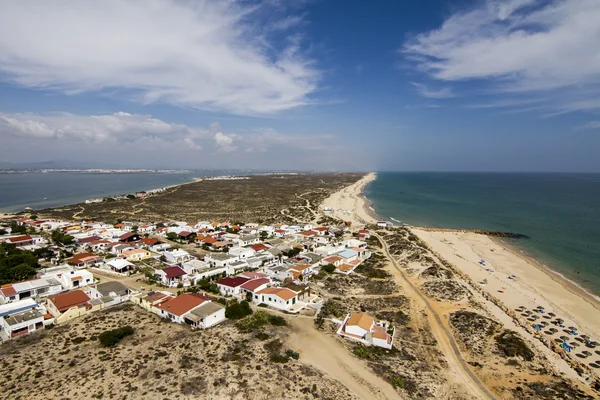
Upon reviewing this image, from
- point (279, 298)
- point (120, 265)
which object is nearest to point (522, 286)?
point (279, 298)

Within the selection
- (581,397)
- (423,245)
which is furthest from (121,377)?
(423,245)

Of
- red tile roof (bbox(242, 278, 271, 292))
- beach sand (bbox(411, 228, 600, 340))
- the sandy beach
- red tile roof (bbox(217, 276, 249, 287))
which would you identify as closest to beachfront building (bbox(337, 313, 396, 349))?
red tile roof (bbox(242, 278, 271, 292))

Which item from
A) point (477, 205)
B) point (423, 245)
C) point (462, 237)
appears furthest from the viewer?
point (477, 205)

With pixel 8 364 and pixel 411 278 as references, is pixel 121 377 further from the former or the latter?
pixel 411 278

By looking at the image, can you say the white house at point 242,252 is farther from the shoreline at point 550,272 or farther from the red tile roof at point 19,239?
the shoreline at point 550,272

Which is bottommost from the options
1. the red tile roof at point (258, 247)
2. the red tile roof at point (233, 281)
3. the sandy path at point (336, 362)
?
the sandy path at point (336, 362)

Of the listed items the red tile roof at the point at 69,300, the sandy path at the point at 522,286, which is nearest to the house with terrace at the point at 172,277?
the red tile roof at the point at 69,300

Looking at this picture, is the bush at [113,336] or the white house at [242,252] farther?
the white house at [242,252]
